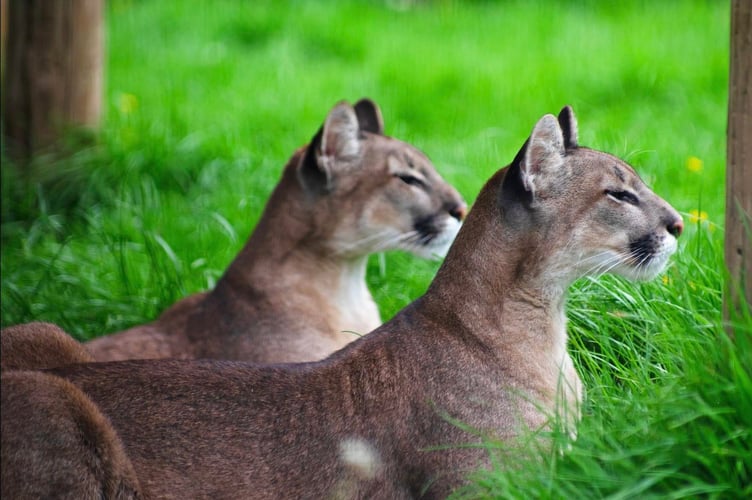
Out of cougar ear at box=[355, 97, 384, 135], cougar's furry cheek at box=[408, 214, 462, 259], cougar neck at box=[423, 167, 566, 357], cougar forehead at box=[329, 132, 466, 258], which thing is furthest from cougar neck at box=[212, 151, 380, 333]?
cougar neck at box=[423, 167, 566, 357]

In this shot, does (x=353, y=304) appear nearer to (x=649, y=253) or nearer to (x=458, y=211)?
(x=458, y=211)

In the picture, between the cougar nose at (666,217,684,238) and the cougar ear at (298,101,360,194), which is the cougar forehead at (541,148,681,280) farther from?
the cougar ear at (298,101,360,194)

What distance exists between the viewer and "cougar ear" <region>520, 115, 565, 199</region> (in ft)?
15.0

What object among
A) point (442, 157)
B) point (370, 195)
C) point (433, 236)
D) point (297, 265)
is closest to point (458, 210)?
point (433, 236)

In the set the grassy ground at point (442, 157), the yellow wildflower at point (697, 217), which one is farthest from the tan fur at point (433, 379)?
the yellow wildflower at point (697, 217)

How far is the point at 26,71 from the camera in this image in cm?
866

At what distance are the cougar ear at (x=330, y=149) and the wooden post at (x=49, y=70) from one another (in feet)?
9.69

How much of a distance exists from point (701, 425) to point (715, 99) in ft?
22.9

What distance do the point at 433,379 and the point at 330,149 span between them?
7.56 feet

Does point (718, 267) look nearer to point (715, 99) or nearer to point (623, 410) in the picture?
point (623, 410)

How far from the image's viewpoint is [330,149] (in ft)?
21.4

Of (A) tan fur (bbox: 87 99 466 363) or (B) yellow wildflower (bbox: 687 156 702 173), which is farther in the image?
(B) yellow wildflower (bbox: 687 156 702 173)

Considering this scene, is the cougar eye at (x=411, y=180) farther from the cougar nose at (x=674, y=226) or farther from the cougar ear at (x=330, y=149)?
the cougar nose at (x=674, y=226)

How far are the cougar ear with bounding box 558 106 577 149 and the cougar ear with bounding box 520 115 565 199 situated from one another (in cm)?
19
